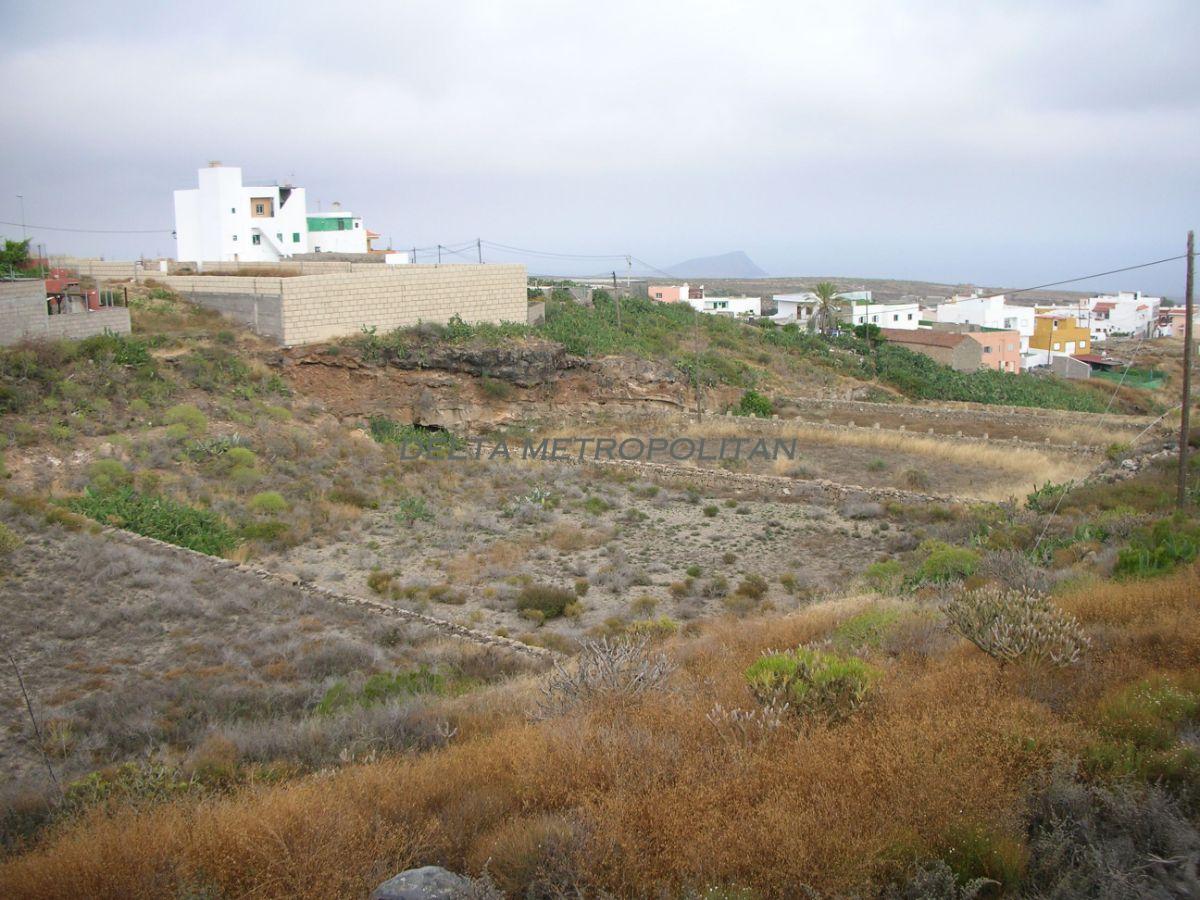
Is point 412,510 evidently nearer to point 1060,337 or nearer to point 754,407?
point 754,407

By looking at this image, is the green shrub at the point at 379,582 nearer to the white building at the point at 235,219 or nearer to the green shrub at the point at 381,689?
the green shrub at the point at 381,689

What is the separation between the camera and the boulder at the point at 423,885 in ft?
14.3

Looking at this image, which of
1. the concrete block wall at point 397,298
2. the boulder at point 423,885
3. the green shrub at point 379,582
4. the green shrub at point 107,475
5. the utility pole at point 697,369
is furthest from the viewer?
Answer: the utility pole at point 697,369

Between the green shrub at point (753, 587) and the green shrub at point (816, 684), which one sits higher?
the green shrub at point (816, 684)

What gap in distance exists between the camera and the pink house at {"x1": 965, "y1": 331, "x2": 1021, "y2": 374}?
56.3 meters

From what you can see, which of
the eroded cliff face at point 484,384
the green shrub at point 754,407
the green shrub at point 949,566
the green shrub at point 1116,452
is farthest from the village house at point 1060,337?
the green shrub at point 949,566

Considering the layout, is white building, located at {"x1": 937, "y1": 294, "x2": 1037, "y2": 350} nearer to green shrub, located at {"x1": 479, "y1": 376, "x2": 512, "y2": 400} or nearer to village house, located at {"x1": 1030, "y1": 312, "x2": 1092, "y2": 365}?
village house, located at {"x1": 1030, "y1": 312, "x2": 1092, "y2": 365}

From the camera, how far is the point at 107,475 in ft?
57.6

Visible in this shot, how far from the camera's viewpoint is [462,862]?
492 cm

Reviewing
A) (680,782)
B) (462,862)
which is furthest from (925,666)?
(462,862)

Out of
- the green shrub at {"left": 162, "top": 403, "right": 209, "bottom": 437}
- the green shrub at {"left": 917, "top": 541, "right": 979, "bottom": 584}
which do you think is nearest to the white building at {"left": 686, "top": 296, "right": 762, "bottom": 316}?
the green shrub at {"left": 162, "top": 403, "right": 209, "bottom": 437}

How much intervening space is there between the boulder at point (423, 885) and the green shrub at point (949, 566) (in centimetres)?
924

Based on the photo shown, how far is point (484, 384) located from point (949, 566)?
19.9 metres

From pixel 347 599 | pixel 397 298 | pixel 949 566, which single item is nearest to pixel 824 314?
pixel 397 298
